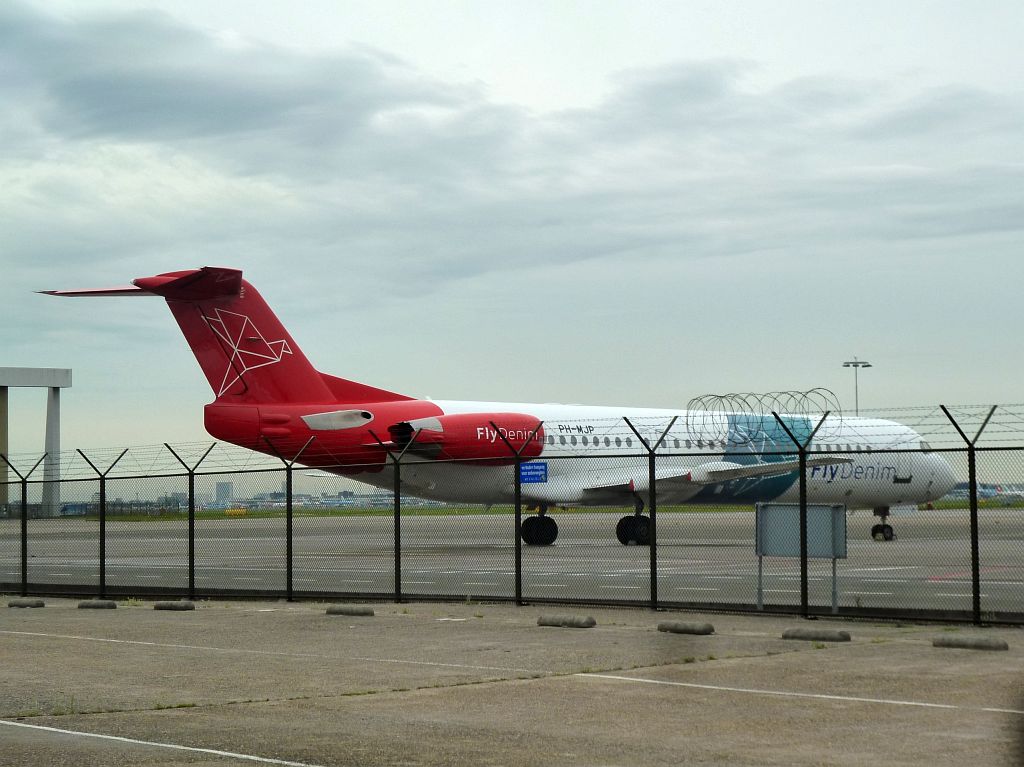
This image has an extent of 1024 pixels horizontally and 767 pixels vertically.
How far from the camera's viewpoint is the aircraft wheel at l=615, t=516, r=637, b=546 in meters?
35.2

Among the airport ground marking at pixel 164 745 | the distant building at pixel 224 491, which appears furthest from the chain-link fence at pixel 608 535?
the airport ground marking at pixel 164 745

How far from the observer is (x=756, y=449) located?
42.4 m

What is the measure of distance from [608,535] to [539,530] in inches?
80.2

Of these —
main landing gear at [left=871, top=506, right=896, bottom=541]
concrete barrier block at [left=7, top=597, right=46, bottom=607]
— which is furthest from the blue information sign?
concrete barrier block at [left=7, top=597, right=46, bottom=607]

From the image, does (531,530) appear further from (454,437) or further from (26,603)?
(26,603)

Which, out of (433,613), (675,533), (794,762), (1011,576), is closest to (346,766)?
(794,762)

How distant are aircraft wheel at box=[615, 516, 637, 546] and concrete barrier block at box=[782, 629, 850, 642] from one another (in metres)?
19.4

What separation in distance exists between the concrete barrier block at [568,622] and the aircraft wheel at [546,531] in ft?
68.0

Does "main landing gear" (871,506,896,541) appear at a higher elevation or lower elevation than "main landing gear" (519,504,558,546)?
higher

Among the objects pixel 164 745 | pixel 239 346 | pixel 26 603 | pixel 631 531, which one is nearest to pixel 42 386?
pixel 239 346

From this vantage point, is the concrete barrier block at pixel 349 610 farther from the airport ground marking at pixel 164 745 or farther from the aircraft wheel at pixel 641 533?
the aircraft wheel at pixel 641 533

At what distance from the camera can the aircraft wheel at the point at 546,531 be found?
3805 centimetres

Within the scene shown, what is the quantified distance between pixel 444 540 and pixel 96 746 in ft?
54.1

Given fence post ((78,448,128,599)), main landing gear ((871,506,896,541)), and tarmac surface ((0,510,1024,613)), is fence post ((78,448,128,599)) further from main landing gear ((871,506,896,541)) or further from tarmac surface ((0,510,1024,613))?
main landing gear ((871,506,896,541))
